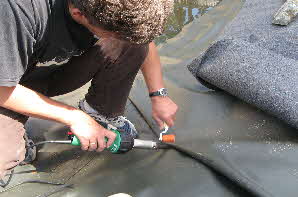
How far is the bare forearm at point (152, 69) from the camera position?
4.88 ft

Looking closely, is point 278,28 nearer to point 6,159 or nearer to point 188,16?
point 188,16

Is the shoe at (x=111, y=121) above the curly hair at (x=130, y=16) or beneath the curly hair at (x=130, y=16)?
beneath

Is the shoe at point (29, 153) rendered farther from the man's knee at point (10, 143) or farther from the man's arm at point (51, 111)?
the man's arm at point (51, 111)

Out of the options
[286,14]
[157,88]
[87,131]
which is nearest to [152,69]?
[157,88]

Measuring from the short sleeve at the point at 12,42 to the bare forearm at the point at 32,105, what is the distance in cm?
9

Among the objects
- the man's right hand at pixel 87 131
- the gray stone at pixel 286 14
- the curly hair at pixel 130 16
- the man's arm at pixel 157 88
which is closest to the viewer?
the curly hair at pixel 130 16

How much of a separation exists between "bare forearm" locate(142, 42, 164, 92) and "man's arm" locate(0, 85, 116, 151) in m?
0.34

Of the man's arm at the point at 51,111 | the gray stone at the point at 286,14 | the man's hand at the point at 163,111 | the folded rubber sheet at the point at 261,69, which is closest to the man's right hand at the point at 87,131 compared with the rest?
the man's arm at the point at 51,111

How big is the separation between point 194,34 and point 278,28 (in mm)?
567

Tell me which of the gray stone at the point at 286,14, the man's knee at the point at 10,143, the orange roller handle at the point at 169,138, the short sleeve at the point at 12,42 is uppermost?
the short sleeve at the point at 12,42

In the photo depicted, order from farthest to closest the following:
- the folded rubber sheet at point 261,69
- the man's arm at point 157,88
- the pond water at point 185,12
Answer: the pond water at point 185,12 → the man's arm at point 157,88 → the folded rubber sheet at point 261,69

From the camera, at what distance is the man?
0.97 metres

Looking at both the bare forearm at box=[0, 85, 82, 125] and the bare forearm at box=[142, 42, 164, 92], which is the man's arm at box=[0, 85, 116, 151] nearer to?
the bare forearm at box=[0, 85, 82, 125]

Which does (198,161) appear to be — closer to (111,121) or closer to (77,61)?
(111,121)
